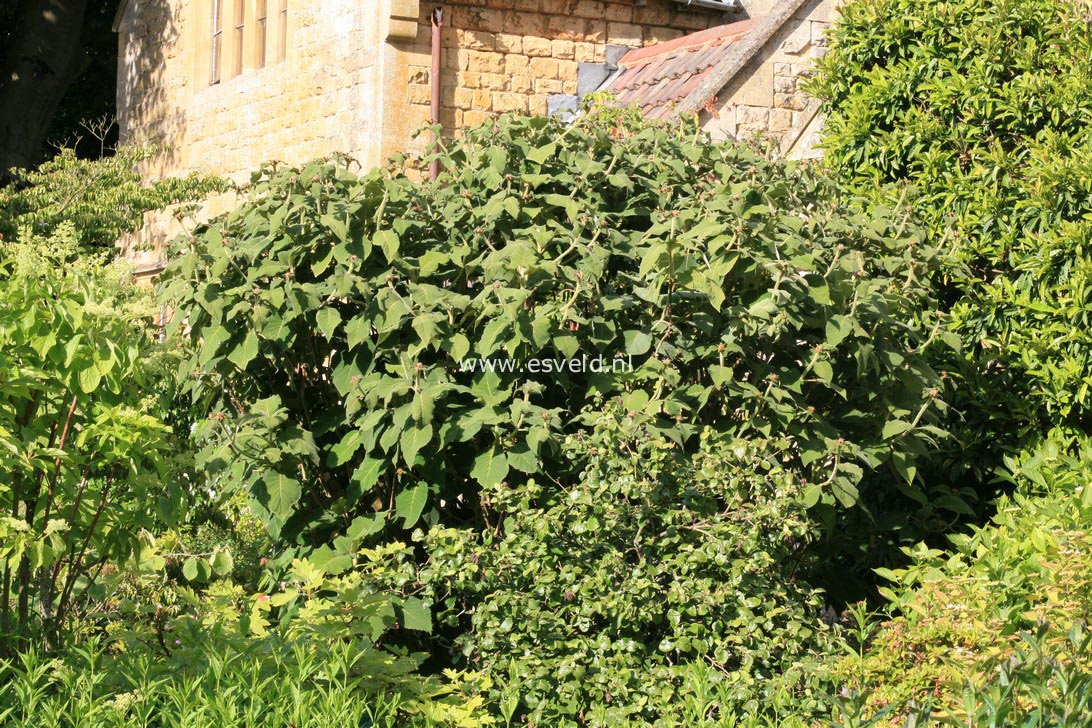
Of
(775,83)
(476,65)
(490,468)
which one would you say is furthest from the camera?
(476,65)

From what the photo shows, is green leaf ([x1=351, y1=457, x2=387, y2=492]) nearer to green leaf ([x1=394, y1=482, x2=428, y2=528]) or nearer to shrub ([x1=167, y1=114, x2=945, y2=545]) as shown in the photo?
shrub ([x1=167, y1=114, x2=945, y2=545])

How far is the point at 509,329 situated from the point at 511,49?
647 cm

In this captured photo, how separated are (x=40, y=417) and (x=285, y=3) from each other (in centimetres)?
851

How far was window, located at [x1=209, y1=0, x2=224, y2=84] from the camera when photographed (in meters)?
13.0

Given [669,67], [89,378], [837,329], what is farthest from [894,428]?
[669,67]

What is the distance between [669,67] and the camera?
952 centimetres

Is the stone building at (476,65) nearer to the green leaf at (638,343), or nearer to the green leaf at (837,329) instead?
the green leaf at (837,329)

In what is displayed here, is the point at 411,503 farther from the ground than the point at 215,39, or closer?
closer

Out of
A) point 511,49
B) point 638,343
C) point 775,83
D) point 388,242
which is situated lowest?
point 638,343

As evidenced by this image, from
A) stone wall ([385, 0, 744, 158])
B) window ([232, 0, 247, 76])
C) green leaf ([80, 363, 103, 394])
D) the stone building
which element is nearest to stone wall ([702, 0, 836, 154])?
the stone building

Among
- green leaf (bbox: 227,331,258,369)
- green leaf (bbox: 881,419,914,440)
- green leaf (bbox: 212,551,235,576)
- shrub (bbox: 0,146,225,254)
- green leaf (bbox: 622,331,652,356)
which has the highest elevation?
shrub (bbox: 0,146,225,254)

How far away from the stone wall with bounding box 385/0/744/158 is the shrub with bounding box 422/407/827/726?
6.14 metres

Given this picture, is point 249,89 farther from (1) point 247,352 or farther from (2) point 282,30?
(1) point 247,352

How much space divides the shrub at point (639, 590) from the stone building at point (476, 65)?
12.9 ft
